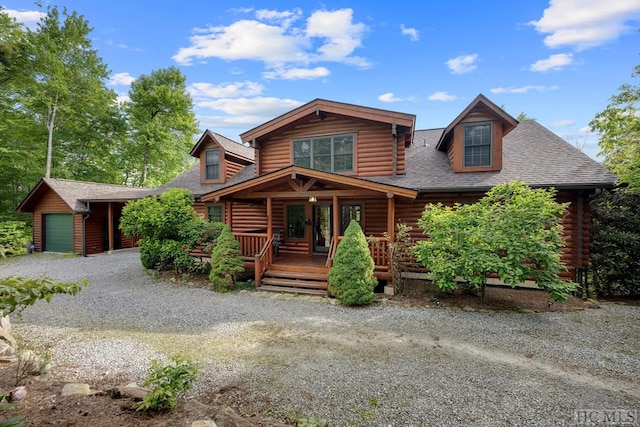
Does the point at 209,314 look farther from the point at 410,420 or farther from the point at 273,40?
the point at 273,40

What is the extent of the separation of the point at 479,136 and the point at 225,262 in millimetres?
8800

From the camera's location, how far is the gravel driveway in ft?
10.1

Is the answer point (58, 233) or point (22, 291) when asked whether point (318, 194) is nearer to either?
point (22, 291)

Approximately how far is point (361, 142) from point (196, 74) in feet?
→ 69.1

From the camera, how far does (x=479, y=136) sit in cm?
896

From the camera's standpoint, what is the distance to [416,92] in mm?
18078

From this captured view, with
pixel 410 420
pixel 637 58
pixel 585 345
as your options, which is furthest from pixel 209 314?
pixel 637 58

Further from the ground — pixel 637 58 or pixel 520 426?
pixel 637 58

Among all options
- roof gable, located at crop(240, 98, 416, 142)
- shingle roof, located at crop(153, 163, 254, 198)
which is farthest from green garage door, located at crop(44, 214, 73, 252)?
roof gable, located at crop(240, 98, 416, 142)

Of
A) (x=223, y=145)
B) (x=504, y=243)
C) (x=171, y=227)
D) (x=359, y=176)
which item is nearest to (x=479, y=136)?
(x=359, y=176)

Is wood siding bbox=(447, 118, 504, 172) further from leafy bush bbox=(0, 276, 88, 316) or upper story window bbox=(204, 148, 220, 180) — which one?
leafy bush bbox=(0, 276, 88, 316)

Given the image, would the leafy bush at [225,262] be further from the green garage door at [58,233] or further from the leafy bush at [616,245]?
the green garage door at [58,233]

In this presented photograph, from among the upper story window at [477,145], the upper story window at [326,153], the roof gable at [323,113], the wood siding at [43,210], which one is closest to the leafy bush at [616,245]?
the upper story window at [477,145]

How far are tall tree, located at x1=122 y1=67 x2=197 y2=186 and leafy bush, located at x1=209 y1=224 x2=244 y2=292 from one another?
1827cm
